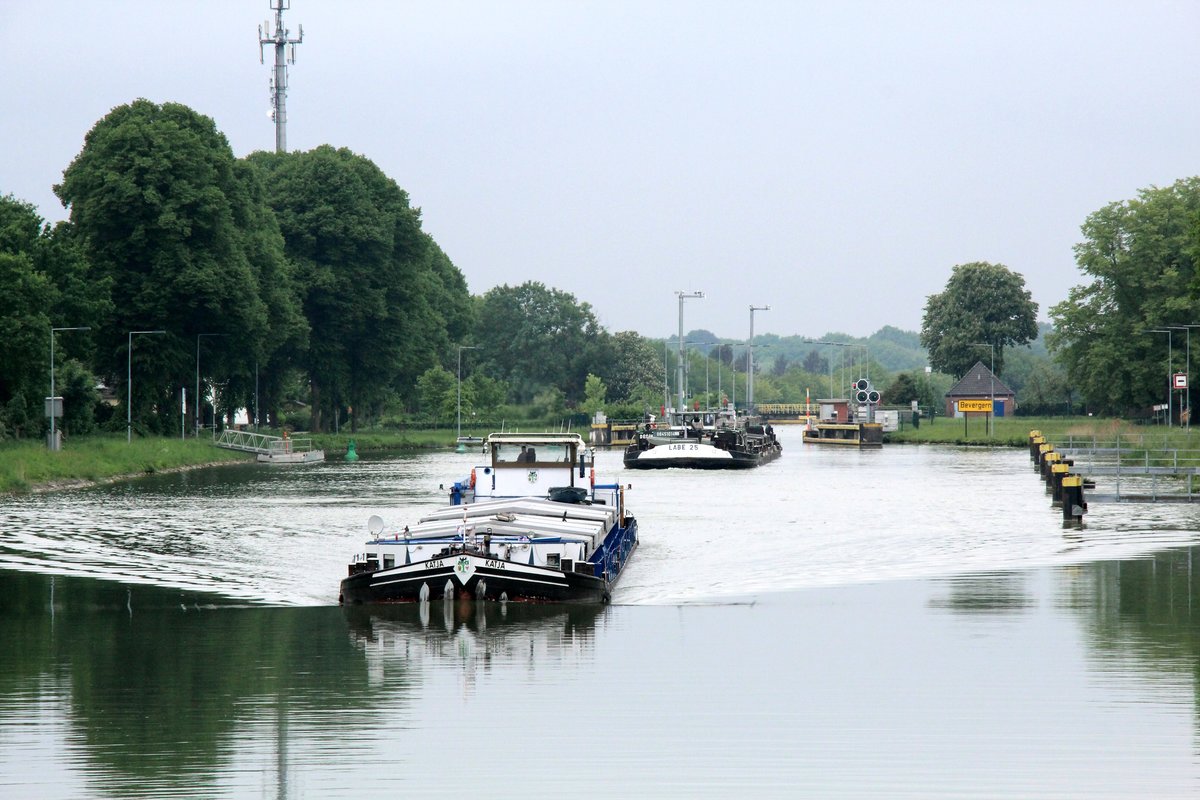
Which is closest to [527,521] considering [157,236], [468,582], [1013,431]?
[468,582]

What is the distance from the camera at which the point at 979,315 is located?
138875mm

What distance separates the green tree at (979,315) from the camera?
138500 millimetres

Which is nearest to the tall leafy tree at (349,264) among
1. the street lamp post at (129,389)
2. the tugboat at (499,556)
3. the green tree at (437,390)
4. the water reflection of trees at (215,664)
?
the street lamp post at (129,389)

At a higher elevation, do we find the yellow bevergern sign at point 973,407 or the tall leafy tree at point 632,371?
the tall leafy tree at point 632,371

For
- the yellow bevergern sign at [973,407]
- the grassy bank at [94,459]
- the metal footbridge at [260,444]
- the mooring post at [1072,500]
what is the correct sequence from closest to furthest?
the mooring post at [1072,500] < the grassy bank at [94,459] < the metal footbridge at [260,444] < the yellow bevergern sign at [973,407]

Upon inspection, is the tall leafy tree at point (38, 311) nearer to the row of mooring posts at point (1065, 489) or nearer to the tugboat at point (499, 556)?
the tugboat at point (499, 556)

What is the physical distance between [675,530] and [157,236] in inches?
1602

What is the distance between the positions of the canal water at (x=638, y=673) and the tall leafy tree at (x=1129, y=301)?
5894 cm

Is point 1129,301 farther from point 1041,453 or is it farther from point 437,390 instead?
point 437,390

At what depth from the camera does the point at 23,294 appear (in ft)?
188

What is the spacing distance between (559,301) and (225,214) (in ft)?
280

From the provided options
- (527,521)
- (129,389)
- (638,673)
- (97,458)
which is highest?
(129,389)

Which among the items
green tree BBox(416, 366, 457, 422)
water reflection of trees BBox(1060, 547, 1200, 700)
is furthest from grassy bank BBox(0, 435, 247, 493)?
green tree BBox(416, 366, 457, 422)

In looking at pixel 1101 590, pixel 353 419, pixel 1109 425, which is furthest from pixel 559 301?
pixel 1101 590
